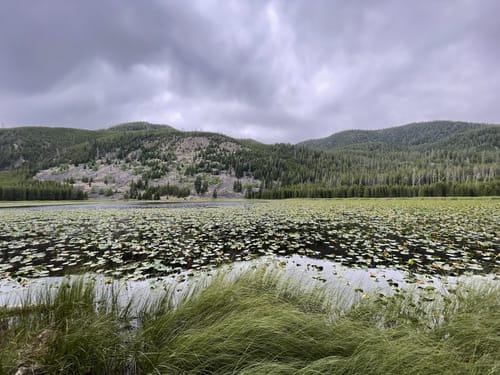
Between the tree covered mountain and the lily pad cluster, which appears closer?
the lily pad cluster

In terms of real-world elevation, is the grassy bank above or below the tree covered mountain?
below

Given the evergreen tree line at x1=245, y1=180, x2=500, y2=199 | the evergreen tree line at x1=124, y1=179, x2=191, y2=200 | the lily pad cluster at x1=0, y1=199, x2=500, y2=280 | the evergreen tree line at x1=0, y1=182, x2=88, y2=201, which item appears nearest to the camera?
the lily pad cluster at x1=0, y1=199, x2=500, y2=280

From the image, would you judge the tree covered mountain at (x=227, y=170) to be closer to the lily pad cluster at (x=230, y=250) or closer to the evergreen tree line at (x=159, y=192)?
the evergreen tree line at (x=159, y=192)

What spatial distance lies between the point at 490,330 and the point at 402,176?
412 ft

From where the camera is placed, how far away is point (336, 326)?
123 inches

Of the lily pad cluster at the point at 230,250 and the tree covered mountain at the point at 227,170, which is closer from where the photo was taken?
the lily pad cluster at the point at 230,250

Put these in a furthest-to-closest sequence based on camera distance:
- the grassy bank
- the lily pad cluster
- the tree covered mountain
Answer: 1. the tree covered mountain
2. the lily pad cluster
3. the grassy bank

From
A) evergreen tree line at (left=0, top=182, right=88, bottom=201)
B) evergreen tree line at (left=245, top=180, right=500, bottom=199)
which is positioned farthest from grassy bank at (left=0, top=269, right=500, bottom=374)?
evergreen tree line at (left=0, top=182, right=88, bottom=201)

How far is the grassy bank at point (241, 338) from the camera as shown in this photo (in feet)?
8.06

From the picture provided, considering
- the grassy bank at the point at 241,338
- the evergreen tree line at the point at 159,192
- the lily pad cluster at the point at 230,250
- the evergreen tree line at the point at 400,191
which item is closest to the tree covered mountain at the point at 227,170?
the evergreen tree line at the point at 159,192

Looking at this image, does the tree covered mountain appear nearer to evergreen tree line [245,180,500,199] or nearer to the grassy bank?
evergreen tree line [245,180,500,199]

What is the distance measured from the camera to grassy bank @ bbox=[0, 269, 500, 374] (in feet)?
8.06

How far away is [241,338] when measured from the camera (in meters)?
2.87

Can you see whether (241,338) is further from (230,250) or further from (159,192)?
(159,192)
